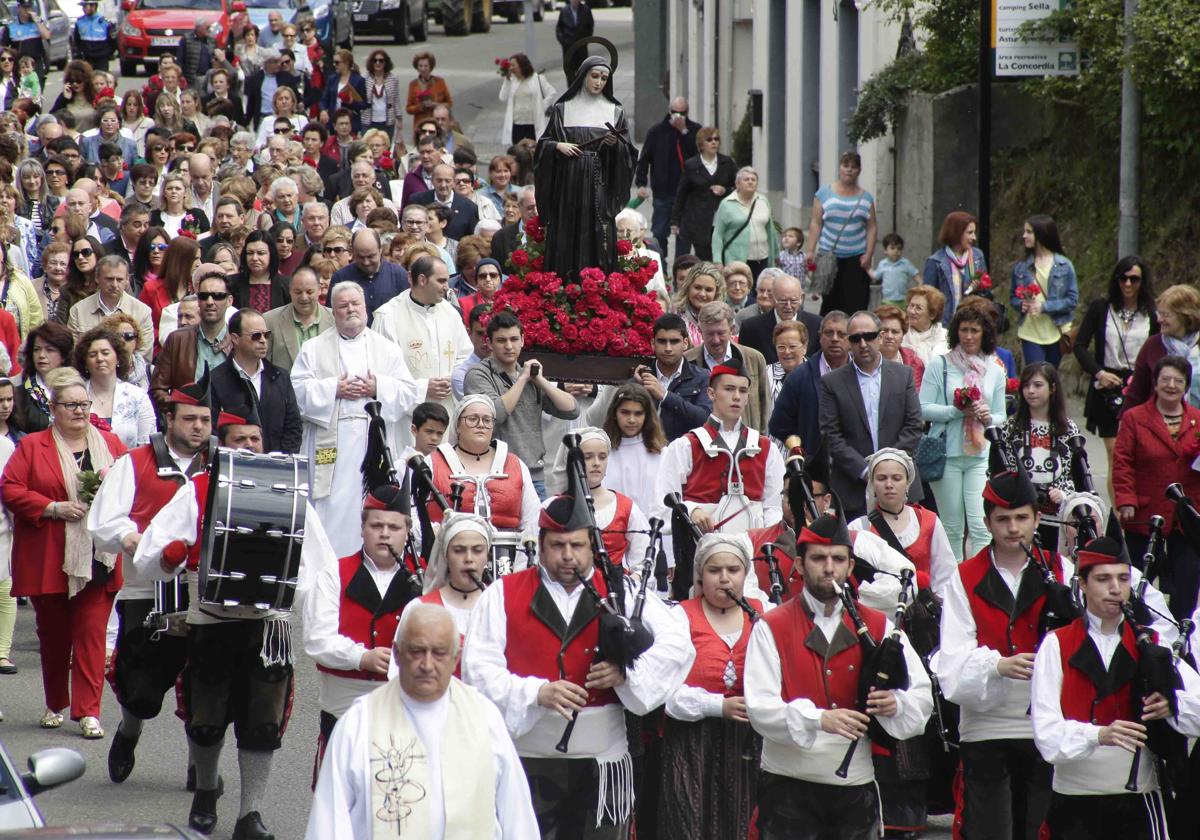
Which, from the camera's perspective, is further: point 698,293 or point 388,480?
point 698,293

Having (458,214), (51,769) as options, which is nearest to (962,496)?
(458,214)

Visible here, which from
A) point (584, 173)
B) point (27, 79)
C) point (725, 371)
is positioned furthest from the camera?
point (27, 79)

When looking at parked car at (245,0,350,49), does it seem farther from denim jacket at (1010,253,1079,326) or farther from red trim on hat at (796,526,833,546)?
red trim on hat at (796,526,833,546)

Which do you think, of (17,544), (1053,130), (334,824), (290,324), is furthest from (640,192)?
(334,824)

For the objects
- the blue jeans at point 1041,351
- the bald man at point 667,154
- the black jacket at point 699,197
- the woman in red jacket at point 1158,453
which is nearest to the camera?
the woman in red jacket at point 1158,453

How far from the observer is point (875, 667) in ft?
24.1

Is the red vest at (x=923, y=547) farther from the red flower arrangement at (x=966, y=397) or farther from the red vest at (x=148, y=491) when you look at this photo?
the red vest at (x=148, y=491)

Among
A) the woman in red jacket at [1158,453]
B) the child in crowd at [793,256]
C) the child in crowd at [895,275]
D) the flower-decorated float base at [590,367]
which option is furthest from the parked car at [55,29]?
the woman in red jacket at [1158,453]

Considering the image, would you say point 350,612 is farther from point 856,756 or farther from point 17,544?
point 17,544

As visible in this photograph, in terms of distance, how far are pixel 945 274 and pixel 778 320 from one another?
214 centimetres

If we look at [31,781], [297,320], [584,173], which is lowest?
[31,781]

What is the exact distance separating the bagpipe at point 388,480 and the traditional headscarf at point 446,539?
0.15 m

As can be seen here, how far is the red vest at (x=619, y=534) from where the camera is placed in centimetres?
922

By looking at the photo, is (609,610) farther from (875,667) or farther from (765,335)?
(765,335)
